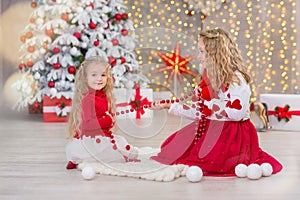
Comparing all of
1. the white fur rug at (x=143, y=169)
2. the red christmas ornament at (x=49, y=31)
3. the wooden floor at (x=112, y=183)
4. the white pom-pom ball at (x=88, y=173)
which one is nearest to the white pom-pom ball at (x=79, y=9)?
the red christmas ornament at (x=49, y=31)

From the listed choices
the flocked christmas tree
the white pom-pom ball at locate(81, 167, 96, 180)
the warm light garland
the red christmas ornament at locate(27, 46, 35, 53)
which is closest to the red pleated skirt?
the white pom-pom ball at locate(81, 167, 96, 180)

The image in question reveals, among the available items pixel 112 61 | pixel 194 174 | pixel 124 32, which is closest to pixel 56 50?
pixel 112 61

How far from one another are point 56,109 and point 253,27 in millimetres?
2348

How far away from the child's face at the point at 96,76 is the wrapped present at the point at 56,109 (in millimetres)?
1963

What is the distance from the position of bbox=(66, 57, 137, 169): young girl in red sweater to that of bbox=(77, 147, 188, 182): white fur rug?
67 millimetres

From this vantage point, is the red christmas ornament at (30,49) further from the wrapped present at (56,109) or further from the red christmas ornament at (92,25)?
the red christmas ornament at (92,25)

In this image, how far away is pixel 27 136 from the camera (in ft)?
13.2

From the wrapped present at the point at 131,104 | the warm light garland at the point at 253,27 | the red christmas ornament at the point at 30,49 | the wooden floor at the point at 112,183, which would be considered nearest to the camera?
the wooden floor at the point at 112,183

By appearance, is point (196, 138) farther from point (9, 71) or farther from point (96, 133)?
point (9, 71)

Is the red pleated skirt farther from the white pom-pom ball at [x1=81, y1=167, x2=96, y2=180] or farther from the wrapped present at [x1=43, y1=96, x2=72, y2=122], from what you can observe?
the wrapped present at [x1=43, y1=96, x2=72, y2=122]

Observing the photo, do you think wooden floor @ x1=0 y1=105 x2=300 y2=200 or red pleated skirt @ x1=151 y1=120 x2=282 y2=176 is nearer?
wooden floor @ x1=0 y1=105 x2=300 y2=200

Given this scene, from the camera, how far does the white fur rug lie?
260 cm

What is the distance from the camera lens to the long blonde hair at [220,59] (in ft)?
9.10

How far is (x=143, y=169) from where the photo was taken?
8.97 ft
